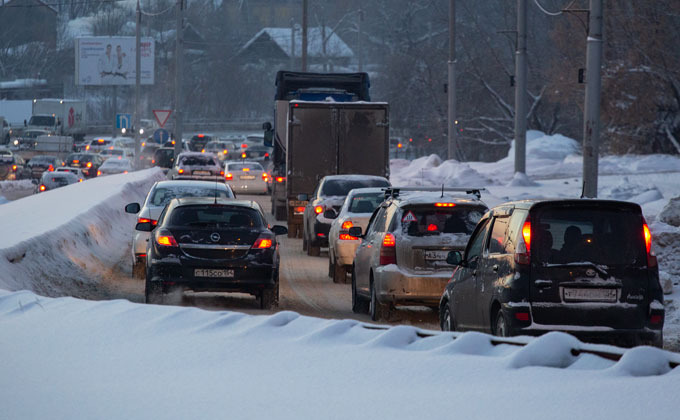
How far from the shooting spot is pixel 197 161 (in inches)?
1825

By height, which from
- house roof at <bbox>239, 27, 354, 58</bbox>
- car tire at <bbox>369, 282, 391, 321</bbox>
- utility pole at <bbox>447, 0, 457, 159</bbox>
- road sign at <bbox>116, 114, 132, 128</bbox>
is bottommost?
car tire at <bbox>369, 282, 391, 321</bbox>

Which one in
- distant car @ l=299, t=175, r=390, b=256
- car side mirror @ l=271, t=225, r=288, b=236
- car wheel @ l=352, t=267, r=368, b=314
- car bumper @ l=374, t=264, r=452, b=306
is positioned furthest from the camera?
distant car @ l=299, t=175, r=390, b=256

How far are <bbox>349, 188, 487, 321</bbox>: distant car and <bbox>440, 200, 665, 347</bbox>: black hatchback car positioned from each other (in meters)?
3.50

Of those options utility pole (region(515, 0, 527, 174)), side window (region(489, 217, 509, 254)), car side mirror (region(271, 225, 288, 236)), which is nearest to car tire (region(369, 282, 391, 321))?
car side mirror (region(271, 225, 288, 236))

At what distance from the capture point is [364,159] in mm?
28875

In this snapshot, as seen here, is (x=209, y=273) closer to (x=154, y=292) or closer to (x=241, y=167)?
(x=154, y=292)

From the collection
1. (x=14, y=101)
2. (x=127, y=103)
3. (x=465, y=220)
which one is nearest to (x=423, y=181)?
(x=465, y=220)

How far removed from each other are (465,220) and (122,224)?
46.7 feet

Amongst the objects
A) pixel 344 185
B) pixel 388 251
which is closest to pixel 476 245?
pixel 388 251

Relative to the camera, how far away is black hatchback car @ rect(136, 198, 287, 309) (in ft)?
49.1

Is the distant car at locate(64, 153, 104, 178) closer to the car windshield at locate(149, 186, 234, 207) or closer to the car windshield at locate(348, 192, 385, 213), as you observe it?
the car windshield at locate(149, 186, 234, 207)

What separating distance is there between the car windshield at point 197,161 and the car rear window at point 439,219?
32221 millimetres

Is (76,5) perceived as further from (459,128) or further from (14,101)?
(459,128)

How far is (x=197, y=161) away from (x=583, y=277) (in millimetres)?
37290
